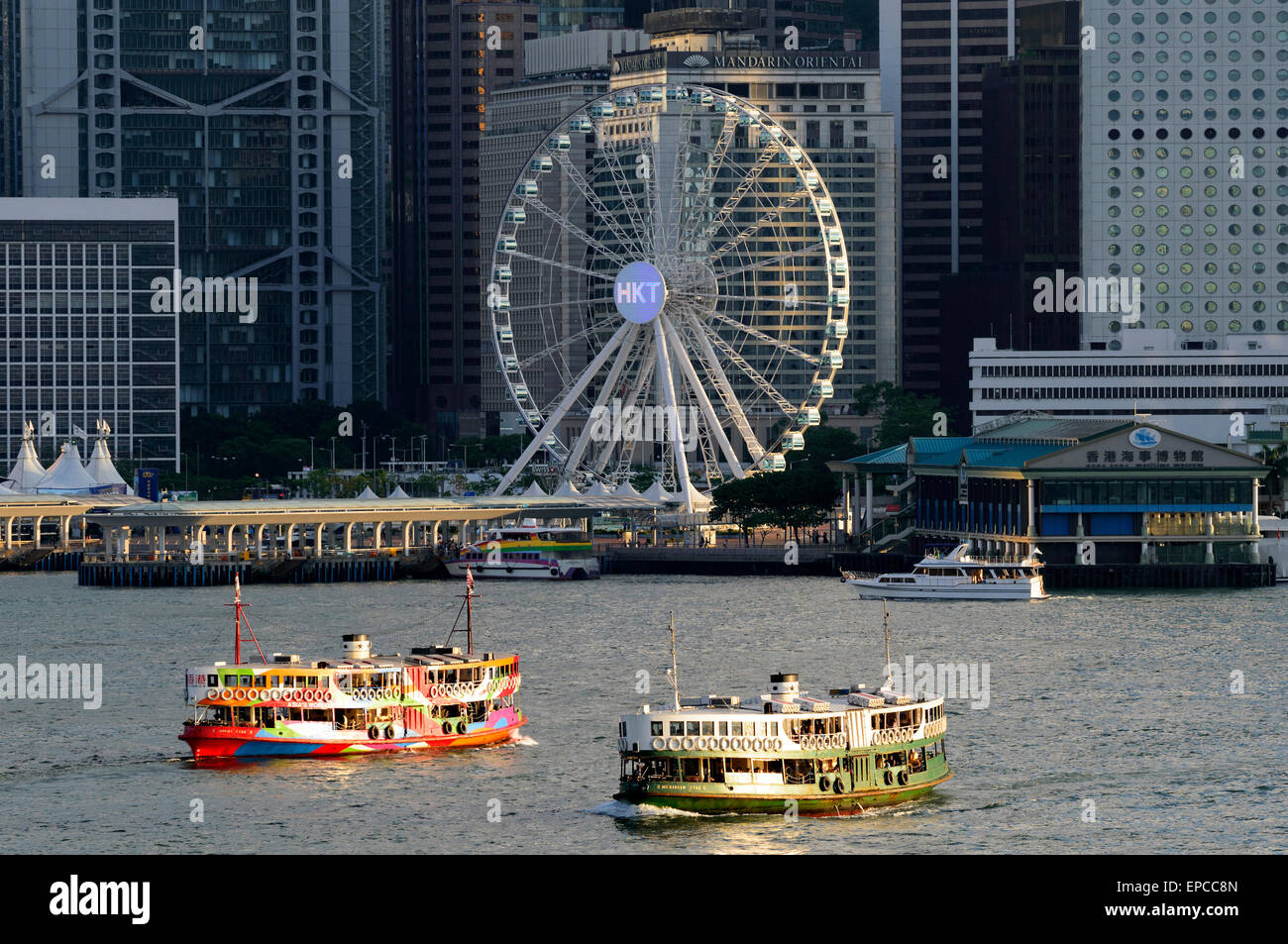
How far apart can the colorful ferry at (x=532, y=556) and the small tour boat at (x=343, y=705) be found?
290 ft

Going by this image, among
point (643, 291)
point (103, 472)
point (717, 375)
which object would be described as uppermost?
point (643, 291)

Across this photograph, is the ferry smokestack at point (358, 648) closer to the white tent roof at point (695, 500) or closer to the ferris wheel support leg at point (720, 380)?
the ferris wheel support leg at point (720, 380)

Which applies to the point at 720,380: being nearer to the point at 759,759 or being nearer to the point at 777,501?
the point at 777,501

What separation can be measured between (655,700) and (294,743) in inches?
567

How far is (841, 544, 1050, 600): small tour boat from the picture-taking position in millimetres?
132875

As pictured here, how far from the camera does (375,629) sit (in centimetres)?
10756

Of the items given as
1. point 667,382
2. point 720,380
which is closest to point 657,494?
point 667,382

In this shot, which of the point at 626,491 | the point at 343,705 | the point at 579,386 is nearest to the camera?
the point at 343,705

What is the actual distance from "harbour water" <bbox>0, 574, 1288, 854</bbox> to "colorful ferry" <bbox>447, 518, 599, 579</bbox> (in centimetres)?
2679

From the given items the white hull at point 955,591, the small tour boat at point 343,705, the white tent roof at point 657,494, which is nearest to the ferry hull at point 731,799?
the small tour boat at point 343,705

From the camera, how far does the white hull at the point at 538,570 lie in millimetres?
157625

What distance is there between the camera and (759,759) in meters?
55.5

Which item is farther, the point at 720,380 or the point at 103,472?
the point at 103,472
